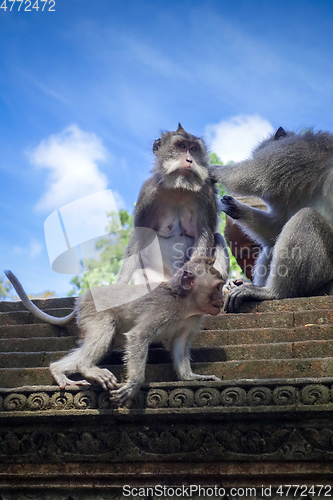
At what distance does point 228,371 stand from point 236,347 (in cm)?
40

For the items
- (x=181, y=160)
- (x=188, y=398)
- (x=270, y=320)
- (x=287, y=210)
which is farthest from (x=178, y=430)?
(x=287, y=210)

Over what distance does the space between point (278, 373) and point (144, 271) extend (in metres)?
2.09

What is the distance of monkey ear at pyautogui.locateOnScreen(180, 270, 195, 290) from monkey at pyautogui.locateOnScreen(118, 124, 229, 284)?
1.32 m

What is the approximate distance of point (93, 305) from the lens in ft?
15.5

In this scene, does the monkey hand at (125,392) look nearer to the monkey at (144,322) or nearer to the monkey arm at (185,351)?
the monkey at (144,322)

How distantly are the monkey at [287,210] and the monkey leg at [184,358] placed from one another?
1584 millimetres

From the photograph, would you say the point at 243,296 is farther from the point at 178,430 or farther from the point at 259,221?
the point at 178,430

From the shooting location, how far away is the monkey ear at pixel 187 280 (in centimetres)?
461

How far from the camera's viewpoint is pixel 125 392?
4.14m

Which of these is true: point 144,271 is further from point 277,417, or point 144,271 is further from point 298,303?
point 277,417

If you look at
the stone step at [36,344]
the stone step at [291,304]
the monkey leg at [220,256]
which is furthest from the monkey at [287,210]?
the stone step at [36,344]

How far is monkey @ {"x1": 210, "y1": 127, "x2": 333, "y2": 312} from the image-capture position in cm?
634

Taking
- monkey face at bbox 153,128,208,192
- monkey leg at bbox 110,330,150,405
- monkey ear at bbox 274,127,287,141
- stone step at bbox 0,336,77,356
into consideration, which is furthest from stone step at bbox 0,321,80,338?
monkey ear at bbox 274,127,287,141

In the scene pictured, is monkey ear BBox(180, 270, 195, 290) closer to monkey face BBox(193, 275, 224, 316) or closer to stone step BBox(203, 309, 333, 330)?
monkey face BBox(193, 275, 224, 316)
